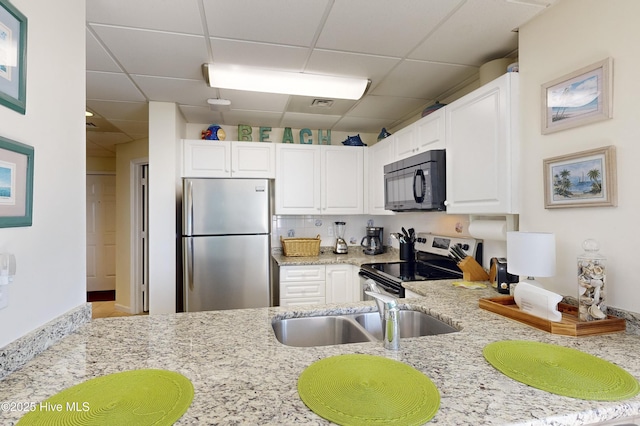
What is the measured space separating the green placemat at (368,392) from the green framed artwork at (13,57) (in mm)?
1145

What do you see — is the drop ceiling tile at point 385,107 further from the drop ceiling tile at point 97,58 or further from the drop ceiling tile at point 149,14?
the drop ceiling tile at point 97,58

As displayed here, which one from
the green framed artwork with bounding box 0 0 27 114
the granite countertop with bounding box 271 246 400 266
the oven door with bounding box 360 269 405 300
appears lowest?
the oven door with bounding box 360 269 405 300

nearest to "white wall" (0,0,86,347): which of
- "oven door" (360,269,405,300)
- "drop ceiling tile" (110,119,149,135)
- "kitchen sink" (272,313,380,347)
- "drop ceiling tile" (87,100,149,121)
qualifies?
"kitchen sink" (272,313,380,347)

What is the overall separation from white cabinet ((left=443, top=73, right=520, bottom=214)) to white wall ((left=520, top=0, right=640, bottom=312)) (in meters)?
0.06

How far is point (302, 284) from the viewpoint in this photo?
3.07m

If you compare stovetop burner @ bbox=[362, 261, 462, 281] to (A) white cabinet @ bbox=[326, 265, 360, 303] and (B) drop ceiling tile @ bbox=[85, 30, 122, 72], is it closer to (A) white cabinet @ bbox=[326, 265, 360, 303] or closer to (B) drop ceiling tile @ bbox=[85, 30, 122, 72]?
(A) white cabinet @ bbox=[326, 265, 360, 303]

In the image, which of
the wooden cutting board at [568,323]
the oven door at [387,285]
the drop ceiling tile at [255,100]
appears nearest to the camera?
the wooden cutting board at [568,323]

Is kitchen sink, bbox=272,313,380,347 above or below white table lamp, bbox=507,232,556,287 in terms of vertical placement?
below

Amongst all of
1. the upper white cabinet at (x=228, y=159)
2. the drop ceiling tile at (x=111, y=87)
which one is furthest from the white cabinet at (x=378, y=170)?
the drop ceiling tile at (x=111, y=87)

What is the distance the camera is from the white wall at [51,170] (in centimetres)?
98

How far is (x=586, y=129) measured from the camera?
137 cm

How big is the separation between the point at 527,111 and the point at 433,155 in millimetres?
651

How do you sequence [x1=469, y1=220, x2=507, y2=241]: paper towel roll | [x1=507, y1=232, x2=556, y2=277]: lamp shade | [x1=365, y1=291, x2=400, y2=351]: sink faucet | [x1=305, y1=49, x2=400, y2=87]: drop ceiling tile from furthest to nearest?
[x1=305, y1=49, x2=400, y2=87]: drop ceiling tile < [x1=469, y1=220, x2=507, y2=241]: paper towel roll < [x1=507, y1=232, x2=556, y2=277]: lamp shade < [x1=365, y1=291, x2=400, y2=351]: sink faucet

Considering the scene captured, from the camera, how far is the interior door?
209 inches
